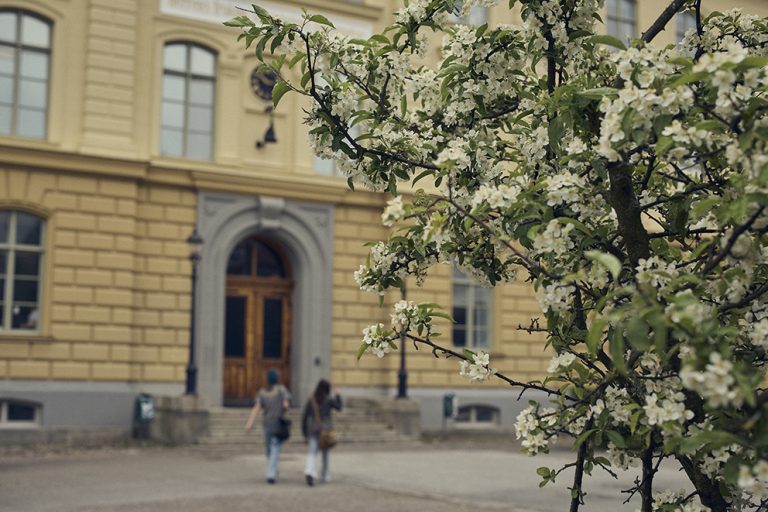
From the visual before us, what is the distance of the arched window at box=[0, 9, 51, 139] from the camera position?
21781 mm

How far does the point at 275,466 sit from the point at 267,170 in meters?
10.3

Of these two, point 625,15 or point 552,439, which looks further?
point 625,15

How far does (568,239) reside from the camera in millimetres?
3867

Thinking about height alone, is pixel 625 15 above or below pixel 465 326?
above

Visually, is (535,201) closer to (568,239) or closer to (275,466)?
(568,239)

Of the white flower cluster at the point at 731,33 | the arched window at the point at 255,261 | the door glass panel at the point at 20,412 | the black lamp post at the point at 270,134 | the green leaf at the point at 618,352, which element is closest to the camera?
the green leaf at the point at 618,352

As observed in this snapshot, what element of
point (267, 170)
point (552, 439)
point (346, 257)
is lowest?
point (552, 439)

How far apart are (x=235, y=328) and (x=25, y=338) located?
5.21 metres

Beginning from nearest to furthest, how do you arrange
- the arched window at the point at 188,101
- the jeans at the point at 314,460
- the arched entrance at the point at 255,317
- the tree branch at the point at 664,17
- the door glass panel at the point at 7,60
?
1. the tree branch at the point at 664,17
2. the jeans at the point at 314,460
3. the door glass panel at the point at 7,60
4. the arched window at the point at 188,101
5. the arched entrance at the point at 255,317

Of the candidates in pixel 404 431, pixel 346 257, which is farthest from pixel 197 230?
pixel 404 431

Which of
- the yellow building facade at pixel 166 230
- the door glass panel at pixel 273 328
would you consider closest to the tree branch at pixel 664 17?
the yellow building facade at pixel 166 230

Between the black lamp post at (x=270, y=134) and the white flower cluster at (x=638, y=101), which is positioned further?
the black lamp post at (x=270, y=134)

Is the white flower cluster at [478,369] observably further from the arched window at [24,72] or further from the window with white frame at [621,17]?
the window with white frame at [621,17]

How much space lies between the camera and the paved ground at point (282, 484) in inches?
519
